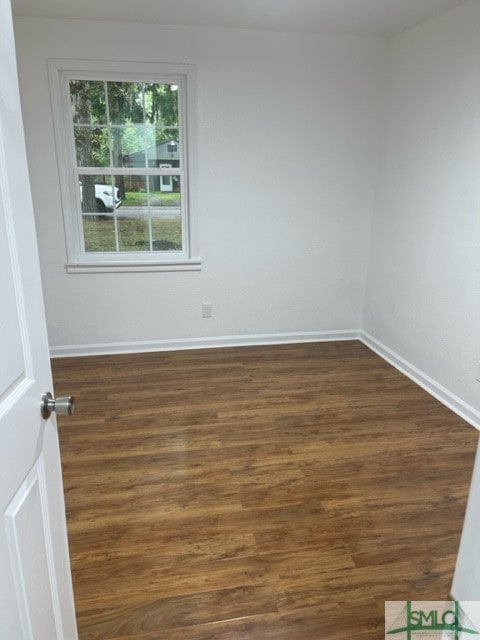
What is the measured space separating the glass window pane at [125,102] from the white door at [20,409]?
2832mm

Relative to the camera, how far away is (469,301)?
2.81 meters

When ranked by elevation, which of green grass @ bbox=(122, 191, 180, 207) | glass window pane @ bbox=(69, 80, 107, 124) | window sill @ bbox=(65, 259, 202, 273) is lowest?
window sill @ bbox=(65, 259, 202, 273)

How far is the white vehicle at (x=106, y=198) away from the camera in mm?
3582

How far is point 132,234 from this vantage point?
148 inches

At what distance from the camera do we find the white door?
2.72 ft

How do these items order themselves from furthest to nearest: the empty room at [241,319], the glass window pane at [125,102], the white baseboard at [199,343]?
the white baseboard at [199,343] < the glass window pane at [125,102] < the empty room at [241,319]

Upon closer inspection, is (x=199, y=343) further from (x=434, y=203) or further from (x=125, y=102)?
(x=434, y=203)

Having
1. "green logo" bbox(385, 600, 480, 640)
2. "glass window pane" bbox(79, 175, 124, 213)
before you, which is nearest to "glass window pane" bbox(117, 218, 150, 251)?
"glass window pane" bbox(79, 175, 124, 213)

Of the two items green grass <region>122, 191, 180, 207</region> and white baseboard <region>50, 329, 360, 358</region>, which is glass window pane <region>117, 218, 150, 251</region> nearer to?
green grass <region>122, 191, 180, 207</region>

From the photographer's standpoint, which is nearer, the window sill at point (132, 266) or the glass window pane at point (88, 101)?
the glass window pane at point (88, 101)

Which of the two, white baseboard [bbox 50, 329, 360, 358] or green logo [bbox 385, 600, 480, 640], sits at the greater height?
white baseboard [bbox 50, 329, 360, 358]

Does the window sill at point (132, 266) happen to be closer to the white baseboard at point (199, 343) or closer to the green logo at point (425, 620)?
the white baseboard at point (199, 343)

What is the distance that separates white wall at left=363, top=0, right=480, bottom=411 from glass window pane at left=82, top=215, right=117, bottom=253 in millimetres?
2263

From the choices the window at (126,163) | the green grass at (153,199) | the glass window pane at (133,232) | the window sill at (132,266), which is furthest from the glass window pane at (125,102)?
the window sill at (132,266)
